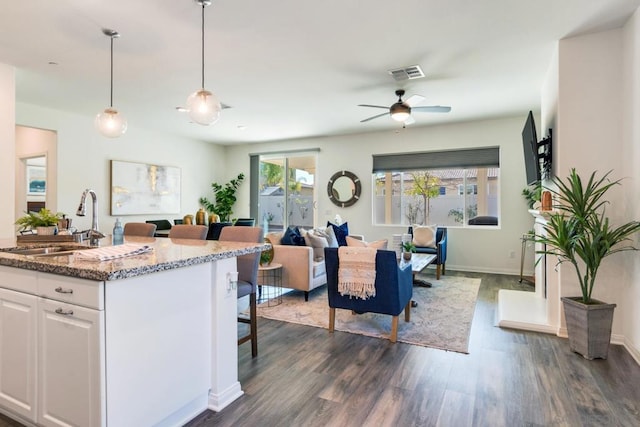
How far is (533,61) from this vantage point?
3.73m

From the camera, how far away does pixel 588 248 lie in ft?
9.31

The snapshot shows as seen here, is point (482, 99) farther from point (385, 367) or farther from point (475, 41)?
point (385, 367)

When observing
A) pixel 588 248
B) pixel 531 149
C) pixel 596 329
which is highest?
pixel 531 149

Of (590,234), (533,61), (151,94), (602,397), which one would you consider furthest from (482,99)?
(151,94)

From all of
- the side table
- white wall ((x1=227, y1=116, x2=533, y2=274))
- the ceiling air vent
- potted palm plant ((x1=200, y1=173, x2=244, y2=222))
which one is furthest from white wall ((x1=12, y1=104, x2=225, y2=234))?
the ceiling air vent

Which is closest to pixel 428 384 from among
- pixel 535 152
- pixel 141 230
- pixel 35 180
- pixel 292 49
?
pixel 535 152

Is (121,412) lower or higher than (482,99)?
lower

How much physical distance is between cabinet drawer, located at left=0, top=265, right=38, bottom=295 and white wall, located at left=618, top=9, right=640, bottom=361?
4.04 metres

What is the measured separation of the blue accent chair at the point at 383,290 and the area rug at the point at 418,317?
26cm

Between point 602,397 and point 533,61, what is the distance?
3.17m

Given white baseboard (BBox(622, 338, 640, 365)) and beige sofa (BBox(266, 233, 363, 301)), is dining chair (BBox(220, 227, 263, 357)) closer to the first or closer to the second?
beige sofa (BBox(266, 233, 363, 301))

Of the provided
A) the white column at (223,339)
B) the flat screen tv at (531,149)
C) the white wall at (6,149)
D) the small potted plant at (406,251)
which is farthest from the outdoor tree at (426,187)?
the white wall at (6,149)

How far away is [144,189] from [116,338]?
19.2 feet

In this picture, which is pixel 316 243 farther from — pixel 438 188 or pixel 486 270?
pixel 486 270
